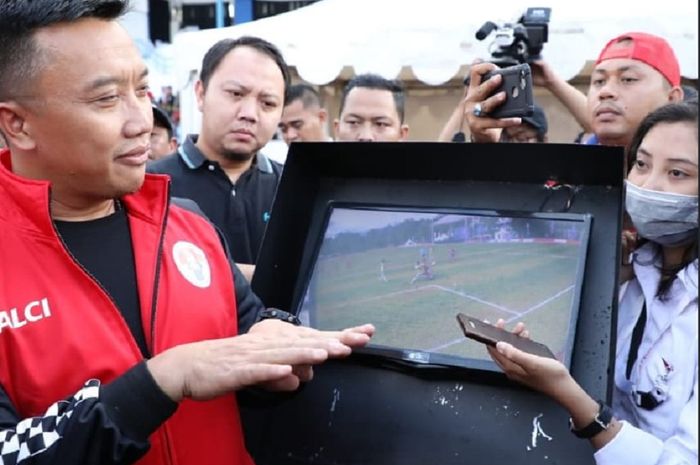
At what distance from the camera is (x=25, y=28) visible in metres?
1.43

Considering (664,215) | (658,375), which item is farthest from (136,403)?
(664,215)

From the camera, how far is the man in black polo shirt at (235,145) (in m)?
2.81

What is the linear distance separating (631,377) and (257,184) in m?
1.69

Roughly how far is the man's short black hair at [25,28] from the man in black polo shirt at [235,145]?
1.35 meters

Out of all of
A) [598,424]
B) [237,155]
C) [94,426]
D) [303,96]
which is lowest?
[598,424]

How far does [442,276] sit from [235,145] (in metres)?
1.33

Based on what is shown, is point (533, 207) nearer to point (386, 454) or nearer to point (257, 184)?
point (386, 454)

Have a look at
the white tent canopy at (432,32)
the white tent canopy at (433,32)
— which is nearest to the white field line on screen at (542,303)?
the white tent canopy at (432,32)

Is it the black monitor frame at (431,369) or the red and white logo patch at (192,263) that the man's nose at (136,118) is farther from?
the black monitor frame at (431,369)

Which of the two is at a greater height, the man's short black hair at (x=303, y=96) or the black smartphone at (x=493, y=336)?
the man's short black hair at (x=303, y=96)

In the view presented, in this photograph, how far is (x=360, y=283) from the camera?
1879mm

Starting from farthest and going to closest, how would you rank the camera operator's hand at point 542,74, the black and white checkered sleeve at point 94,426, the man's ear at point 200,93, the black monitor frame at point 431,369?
the man's ear at point 200,93
the camera operator's hand at point 542,74
the black monitor frame at point 431,369
the black and white checkered sleeve at point 94,426

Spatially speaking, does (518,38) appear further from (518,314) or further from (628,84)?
(518,314)

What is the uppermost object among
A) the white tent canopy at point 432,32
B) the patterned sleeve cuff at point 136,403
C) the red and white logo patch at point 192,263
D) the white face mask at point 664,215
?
the white tent canopy at point 432,32
